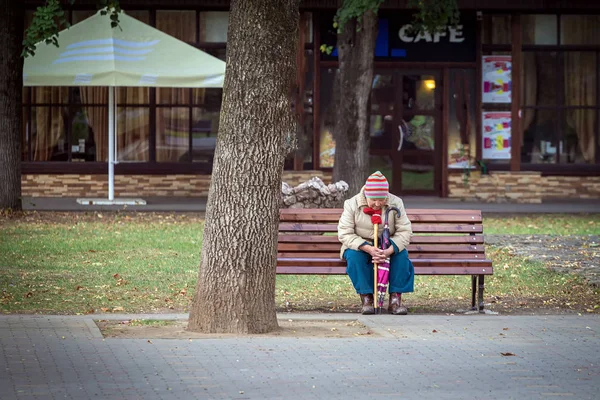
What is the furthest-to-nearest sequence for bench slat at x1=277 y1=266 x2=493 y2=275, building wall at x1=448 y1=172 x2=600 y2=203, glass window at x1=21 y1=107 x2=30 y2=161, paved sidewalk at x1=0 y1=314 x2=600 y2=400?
building wall at x1=448 y1=172 x2=600 y2=203, glass window at x1=21 y1=107 x2=30 y2=161, bench slat at x1=277 y1=266 x2=493 y2=275, paved sidewalk at x1=0 y1=314 x2=600 y2=400

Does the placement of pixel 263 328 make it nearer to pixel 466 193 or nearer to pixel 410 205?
pixel 410 205

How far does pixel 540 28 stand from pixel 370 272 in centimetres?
1738

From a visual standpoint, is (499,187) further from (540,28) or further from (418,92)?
(540,28)

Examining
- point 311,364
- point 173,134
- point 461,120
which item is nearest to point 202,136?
point 173,134

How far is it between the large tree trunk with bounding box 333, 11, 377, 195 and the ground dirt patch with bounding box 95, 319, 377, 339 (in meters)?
10.6

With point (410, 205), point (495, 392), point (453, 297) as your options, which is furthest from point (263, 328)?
point (410, 205)

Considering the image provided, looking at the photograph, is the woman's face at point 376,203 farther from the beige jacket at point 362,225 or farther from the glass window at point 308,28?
the glass window at point 308,28

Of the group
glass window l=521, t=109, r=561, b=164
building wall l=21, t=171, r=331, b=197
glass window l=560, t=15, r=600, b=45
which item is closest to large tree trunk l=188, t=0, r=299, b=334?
building wall l=21, t=171, r=331, b=197

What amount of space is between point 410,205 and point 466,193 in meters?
2.52

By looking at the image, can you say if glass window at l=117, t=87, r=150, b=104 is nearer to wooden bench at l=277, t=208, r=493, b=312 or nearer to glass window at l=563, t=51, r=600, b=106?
glass window at l=563, t=51, r=600, b=106

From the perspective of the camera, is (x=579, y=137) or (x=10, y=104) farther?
(x=579, y=137)

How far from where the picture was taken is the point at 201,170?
83.9 ft

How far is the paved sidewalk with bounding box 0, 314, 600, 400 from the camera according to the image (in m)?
6.95

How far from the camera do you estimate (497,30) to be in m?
26.2
